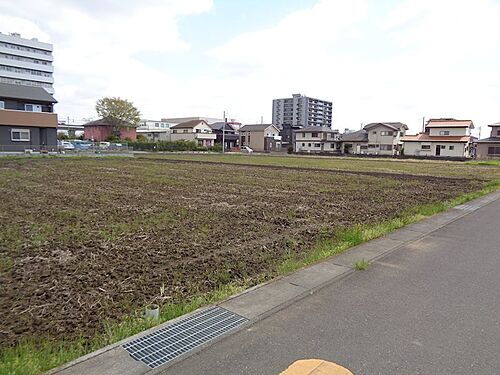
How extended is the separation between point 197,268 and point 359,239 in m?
2.87

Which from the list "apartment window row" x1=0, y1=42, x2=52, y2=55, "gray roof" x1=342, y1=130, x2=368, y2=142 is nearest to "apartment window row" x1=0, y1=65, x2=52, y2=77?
"apartment window row" x1=0, y1=42, x2=52, y2=55

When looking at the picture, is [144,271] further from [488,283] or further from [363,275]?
[488,283]

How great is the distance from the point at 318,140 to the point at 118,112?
33.6 meters

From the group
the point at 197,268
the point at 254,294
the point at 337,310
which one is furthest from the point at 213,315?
the point at 197,268

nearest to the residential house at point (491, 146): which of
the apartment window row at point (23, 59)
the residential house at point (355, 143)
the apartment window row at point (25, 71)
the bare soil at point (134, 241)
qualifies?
the residential house at point (355, 143)

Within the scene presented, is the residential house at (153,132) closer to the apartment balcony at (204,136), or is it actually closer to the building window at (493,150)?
the apartment balcony at (204,136)

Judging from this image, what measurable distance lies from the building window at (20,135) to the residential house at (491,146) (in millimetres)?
53335

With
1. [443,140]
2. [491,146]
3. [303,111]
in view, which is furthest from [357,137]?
[303,111]

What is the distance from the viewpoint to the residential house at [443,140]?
1817 inches

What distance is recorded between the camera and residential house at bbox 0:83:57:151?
2772 centimetres

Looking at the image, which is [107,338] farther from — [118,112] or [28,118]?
[118,112]

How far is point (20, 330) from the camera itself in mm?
2979

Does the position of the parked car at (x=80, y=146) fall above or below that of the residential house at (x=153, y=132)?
below

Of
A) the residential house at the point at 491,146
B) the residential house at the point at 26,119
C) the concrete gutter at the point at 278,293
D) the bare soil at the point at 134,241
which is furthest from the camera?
the residential house at the point at 491,146
